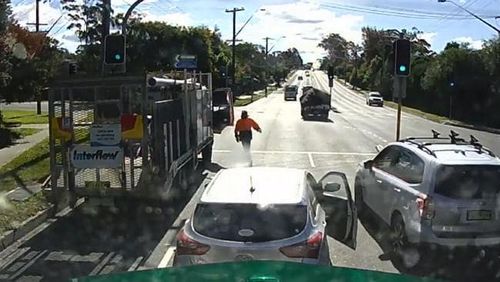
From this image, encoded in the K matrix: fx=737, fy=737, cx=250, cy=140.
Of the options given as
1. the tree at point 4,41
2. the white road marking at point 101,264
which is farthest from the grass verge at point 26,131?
the white road marking at point 101,264

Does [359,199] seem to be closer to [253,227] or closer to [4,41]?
[253,227]

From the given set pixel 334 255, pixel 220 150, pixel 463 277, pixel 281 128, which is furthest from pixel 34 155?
pixel 281 128

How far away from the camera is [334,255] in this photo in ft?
31.3

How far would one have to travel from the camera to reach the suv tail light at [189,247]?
249 inches

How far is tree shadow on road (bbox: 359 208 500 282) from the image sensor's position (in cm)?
876

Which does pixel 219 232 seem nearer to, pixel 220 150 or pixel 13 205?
pixel 13 205

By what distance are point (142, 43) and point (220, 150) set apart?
3749cm

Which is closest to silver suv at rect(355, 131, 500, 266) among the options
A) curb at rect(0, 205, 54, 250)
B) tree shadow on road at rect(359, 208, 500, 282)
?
tree shadow on road at rect(359, 208, 500, 282)

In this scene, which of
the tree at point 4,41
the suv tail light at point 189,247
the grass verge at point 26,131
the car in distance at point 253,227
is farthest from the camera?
the grass verge at point 26,131

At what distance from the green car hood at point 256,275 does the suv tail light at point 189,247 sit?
8.46 ft

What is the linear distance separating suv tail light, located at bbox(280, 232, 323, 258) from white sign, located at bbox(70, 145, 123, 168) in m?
6.60

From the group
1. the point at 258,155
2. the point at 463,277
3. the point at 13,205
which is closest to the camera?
the point at 463,277

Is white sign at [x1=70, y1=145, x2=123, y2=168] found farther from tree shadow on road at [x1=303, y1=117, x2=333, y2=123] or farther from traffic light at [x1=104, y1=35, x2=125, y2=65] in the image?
tree shadow on road at [x1=303, y1=117, x2=333, y2=123]

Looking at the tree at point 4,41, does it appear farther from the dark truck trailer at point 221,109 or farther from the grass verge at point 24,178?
the dark truck trailer at point 221,109
